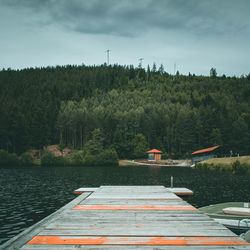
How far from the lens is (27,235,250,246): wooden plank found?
4531 mm

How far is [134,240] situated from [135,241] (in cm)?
6

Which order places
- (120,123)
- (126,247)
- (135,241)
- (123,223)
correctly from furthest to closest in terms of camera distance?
(120,123) → (123,223) → (135,241) → (126,247)

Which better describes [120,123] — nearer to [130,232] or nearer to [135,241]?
[130,232]

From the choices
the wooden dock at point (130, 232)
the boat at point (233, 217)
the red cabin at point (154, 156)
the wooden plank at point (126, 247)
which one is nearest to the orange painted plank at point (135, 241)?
the wooden dock at point (130, 232)

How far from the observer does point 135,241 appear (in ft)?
15.3

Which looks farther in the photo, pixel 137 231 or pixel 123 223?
pixel 123 223

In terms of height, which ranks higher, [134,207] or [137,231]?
[137,231]

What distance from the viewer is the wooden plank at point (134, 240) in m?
4.53

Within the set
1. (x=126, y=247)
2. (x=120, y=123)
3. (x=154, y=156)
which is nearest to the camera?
(x=126, y=247)

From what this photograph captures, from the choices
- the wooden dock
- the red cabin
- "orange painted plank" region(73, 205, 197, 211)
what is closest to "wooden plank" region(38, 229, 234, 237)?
the wooden dock

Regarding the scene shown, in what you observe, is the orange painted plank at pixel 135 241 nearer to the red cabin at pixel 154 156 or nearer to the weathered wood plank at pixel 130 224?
the weathered wood plank at pixel 130 224

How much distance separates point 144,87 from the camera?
17362cm

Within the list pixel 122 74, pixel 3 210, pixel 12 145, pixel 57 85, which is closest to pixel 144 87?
pixel 122 74

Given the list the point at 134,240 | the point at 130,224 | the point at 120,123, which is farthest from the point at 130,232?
the point at 120,123
